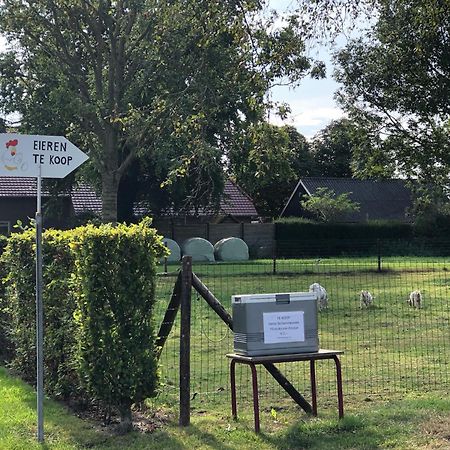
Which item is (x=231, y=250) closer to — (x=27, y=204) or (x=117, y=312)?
(x=27, y=204)

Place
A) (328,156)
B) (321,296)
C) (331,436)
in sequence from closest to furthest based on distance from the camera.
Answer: (331,436), (321,296), (328,156)

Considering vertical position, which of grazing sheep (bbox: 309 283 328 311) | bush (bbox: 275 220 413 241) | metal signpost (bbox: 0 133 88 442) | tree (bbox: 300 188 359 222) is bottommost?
grazing sheep (bbox: 309 283 328 311)

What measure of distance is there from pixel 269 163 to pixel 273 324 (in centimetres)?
644

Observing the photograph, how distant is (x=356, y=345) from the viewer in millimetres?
12148

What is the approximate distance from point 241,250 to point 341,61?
1204 centimetres

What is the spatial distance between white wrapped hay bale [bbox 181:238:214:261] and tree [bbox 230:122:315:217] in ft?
12.2

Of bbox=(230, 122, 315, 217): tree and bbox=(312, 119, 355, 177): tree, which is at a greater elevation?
bbox=(312, 119, 355, 177): tree

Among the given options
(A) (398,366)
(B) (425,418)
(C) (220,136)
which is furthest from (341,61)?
(B) (425,418)

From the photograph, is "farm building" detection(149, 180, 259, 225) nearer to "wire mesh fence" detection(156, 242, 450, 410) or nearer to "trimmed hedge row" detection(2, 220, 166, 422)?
"wire mesh fence" detection(156, 242, 450, 410)

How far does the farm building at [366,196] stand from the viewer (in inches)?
2530

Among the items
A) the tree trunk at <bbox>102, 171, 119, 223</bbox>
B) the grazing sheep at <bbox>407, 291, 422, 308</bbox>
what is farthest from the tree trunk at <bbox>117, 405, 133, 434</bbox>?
the tree trunk at <bbox>102, 171, 119, 223</bbox>

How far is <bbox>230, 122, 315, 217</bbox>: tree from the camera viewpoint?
39.5 feet

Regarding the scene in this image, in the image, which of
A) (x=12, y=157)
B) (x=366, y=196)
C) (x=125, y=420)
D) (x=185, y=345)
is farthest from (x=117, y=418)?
(x=366, y=196)

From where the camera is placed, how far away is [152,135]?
2778 cm
